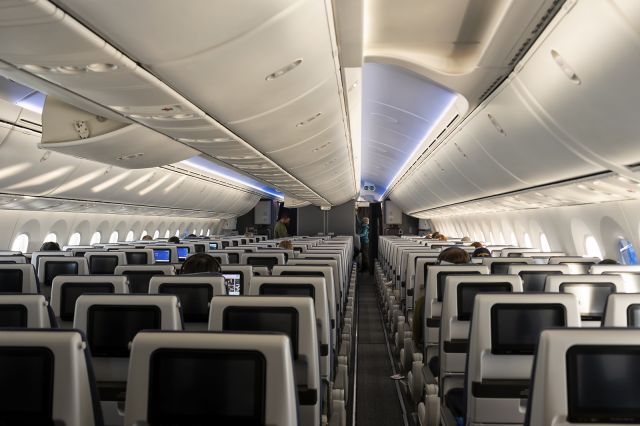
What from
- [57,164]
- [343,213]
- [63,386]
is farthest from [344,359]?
[343,213]

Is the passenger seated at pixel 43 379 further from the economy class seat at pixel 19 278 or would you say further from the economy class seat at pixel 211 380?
the economy class seat at pixel 19 278

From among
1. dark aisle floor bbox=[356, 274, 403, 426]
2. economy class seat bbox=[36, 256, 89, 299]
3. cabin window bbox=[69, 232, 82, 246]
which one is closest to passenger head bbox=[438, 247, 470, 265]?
dark aisle floor bbox=[356, 274, 403, 426]

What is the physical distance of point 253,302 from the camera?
3469mm

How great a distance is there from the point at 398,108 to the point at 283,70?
6031mm

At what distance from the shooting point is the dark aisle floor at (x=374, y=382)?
624 centimetres

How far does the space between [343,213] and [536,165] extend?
66.8ft

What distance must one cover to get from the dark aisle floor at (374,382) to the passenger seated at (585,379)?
13.4 ft

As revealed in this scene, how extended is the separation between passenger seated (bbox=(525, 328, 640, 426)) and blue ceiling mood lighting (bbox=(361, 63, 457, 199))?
582 cm

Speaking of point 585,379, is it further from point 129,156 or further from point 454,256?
point 129,156

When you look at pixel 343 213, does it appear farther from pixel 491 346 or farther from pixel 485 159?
pixel 491 346

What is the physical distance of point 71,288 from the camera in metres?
5.07

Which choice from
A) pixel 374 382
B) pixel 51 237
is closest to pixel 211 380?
pixel 374 382

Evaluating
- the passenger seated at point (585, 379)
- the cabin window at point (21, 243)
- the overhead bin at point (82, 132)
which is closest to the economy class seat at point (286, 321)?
the passenger seated at point (585, 379)

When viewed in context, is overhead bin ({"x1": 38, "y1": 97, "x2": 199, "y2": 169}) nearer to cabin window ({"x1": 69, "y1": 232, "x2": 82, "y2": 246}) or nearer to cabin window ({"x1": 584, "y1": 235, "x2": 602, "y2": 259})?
cabin window ({"x1": 584, "y1": 235, "x2": 602, "y2": 259})
